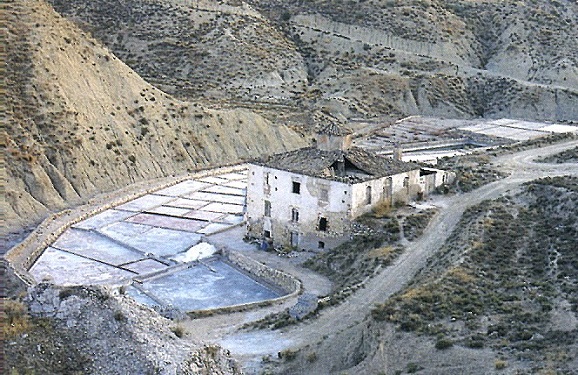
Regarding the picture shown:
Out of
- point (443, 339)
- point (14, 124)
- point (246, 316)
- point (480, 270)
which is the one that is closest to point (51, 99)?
point (14, 124)

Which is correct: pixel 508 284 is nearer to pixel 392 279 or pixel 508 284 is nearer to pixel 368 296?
pixel 368 296

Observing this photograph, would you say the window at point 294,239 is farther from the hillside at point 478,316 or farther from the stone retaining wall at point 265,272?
the hillside at point 478,316

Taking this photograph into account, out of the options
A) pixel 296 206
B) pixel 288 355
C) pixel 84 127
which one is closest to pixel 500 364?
pixel 288 355

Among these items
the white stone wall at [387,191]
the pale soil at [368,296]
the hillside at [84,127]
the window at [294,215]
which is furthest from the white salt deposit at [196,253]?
the pale soil at [368,296]

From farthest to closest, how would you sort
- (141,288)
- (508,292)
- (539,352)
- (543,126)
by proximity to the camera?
(543,126) < (141,288) < (508,292) < (539,352)

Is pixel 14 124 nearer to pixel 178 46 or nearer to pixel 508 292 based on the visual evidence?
pixel 508 292

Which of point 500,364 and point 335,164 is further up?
point 335,164

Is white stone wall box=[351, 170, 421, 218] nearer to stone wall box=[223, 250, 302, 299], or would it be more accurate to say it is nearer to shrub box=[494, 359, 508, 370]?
stone wall box=[223, 250, 302, 299]

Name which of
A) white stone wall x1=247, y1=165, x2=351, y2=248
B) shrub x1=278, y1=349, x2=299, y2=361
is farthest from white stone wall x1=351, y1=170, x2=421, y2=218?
shrub x1=278, y1=349, x2=299, y2=361
